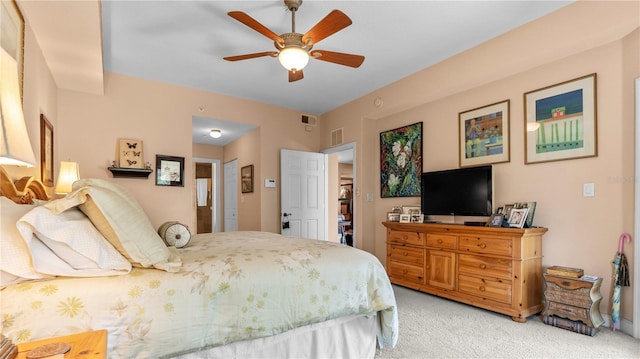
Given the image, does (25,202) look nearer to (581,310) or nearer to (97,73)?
(97,73)

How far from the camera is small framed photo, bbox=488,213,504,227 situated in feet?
10.1

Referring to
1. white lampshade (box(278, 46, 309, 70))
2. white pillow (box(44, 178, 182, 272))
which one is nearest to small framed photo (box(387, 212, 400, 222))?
white lampshade (box(278, 46, 309, 70))

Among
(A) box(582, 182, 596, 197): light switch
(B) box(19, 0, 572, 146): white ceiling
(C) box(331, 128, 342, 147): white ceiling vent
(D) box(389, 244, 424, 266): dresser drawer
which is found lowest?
(D) box(389, 244, 424, 266): dresser drawer

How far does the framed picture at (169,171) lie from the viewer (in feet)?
13.7

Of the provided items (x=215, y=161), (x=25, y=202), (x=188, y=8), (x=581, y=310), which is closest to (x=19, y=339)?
(x=25, y=202)

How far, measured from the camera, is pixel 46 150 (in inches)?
113

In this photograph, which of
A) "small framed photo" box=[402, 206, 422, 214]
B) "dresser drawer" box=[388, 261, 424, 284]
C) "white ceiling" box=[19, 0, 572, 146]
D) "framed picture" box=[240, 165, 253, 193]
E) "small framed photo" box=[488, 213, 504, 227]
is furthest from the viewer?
"framed picture" box=[240, 165, 253, 193]

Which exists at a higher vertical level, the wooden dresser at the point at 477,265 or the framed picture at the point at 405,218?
the framed picture at the point at 405,218

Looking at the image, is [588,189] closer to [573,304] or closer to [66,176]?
[573,304]

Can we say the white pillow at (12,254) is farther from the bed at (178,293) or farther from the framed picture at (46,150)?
the framed picture at (46,150)

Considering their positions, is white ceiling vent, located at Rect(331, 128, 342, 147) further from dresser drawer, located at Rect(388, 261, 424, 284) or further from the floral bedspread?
the floral bedspread

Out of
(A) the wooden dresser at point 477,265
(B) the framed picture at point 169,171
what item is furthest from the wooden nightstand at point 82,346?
(B) the framed picture at point 169,171

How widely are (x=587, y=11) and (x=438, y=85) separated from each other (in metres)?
1.41

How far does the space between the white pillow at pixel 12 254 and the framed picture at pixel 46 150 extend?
177 centimetres
